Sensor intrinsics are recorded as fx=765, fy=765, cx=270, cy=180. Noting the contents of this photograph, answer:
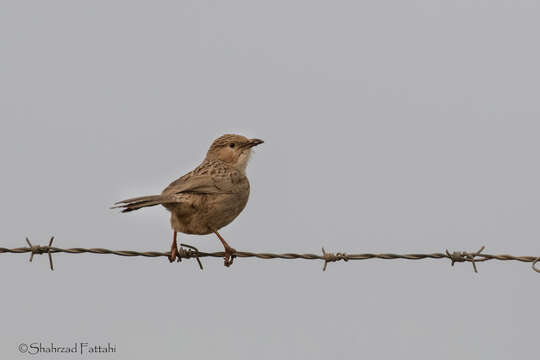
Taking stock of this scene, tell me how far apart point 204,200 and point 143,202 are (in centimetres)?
116

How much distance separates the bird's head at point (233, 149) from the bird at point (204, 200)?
0.28 m

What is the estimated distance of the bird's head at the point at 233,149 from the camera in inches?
404

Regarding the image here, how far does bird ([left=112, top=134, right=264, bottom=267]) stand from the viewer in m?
8.28

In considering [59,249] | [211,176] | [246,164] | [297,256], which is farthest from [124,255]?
[246,164]

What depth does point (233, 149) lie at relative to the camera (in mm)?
10344

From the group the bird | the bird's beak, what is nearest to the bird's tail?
the bird

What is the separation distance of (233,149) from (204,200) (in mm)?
1725

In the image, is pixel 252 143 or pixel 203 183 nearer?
pixel 203 183

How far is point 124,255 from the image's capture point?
683 cm

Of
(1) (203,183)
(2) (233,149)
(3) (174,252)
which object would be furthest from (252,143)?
(3) (174,252)

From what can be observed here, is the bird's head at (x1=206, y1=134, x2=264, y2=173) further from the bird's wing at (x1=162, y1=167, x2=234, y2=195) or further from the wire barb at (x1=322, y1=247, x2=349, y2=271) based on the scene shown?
the wire barb at (x1=322, y1=247, x2=349, y2=271)

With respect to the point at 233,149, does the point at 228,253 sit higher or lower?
lower

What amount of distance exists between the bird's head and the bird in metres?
0.28

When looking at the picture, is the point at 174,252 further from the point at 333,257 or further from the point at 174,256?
the point at 333,257
